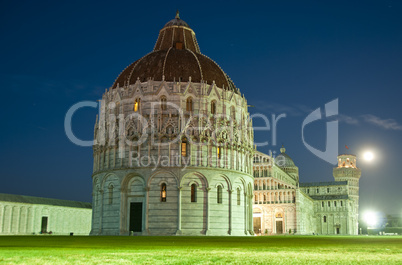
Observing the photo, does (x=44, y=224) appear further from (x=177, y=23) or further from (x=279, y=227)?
(x=279, y=227)

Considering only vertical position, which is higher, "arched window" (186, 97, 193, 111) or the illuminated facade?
"arched window" (186, 97, 193, 111)

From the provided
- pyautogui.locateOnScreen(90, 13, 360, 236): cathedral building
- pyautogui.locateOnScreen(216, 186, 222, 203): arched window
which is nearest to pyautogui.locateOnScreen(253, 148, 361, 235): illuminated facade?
pyautogui.locateOnScreen(90, 13, 360, 236): cathedral building

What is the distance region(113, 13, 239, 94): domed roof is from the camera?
6372cm

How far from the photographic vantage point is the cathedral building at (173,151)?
58.0 m

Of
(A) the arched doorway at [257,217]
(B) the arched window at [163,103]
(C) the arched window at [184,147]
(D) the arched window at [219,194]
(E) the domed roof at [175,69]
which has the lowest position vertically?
(A) the arched doorway at [257,217]

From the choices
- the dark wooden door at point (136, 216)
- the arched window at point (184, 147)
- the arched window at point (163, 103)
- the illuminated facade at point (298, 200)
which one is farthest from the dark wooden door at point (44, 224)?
the illuminated facade at point (298, 200)

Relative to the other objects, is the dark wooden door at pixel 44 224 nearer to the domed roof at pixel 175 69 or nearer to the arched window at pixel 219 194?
the domed roof at pixel 175 69

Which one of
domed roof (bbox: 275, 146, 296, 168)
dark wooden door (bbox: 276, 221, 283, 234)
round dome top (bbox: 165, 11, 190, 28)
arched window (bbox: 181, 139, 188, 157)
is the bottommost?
dark wooden door (bbox: 276, 221, 283, 234)

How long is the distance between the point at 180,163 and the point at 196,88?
1097cm

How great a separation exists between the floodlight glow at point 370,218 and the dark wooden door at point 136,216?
129327mm

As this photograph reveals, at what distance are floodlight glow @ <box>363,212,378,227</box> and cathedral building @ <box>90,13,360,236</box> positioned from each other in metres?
116

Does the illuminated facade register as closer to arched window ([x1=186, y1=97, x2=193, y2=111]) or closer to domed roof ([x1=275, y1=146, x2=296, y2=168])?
domed roof ([x1=275, y1=146, x2=296, y2=168])

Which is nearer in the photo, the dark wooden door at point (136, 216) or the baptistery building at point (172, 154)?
the baptistery building at point (172, 154)

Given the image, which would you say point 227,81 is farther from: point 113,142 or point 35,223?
point 35,223
